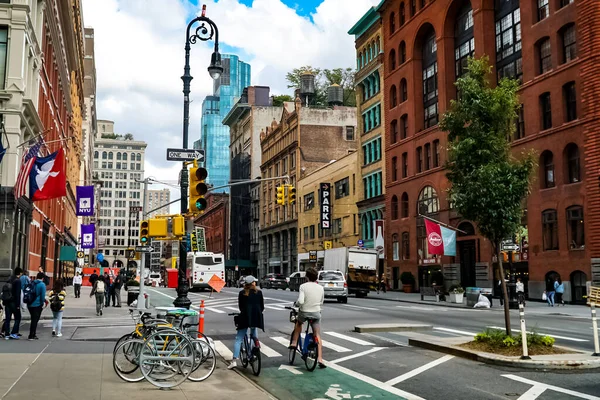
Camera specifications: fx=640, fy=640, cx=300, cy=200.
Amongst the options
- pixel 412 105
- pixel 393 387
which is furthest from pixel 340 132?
pixel 393 387

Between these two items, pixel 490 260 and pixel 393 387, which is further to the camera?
pixel 490 260

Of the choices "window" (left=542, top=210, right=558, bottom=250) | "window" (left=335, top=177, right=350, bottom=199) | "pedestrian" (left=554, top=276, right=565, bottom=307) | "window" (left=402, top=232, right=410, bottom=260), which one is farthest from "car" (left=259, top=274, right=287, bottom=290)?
"pedestrian" (left=554, top=276, right=565, bottom=307)

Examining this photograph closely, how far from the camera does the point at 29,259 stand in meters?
34.5

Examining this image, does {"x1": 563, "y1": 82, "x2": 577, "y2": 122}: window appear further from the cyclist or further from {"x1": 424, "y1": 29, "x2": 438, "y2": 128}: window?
the cyclist

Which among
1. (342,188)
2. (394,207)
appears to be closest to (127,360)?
(394,207)

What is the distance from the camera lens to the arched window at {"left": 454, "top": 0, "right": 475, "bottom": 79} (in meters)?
52.2

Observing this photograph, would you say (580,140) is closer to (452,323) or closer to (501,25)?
(501,25)

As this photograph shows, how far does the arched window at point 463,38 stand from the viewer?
171 ft

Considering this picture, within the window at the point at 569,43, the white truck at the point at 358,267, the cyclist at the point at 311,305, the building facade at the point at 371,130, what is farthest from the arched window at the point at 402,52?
the cyclist at the point at 311,305

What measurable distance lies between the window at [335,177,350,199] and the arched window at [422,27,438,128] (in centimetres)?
1705

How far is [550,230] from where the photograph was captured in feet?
136

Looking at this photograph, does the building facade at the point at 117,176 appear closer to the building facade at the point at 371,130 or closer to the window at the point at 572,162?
the building facade at the point at 371,130

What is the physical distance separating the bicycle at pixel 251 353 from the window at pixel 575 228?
3088 cm

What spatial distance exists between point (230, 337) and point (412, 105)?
43.6 m
